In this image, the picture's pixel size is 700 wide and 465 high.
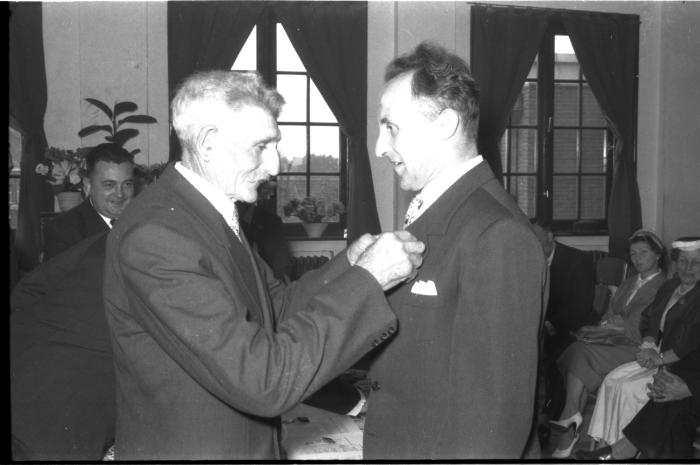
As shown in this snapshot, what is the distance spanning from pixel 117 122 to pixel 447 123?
18.5 feet

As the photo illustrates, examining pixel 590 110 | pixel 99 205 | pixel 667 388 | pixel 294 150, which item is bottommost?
pixel 667 388

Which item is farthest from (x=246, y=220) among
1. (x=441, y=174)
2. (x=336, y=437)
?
(x=441, y=174)

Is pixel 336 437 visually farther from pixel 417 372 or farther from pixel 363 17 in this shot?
pixel 363 17

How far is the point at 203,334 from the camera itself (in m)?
1.30

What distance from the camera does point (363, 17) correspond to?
7.07 m

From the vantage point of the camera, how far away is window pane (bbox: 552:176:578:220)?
7836 mm

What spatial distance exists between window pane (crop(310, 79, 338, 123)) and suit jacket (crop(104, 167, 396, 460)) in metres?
5.75

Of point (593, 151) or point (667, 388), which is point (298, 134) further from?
point (667, 388)

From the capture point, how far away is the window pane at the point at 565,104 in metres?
7.77

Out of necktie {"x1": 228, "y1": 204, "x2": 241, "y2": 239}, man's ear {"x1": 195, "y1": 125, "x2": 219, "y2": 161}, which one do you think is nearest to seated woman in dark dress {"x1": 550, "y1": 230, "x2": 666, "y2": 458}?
necktie {"x1": 228, "y1": 204, "x2": 241, "y2": 239}

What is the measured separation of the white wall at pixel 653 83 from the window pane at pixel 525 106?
88 cm

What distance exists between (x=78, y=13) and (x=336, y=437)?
547cm

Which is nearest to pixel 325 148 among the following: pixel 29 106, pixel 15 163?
pixel 29 106

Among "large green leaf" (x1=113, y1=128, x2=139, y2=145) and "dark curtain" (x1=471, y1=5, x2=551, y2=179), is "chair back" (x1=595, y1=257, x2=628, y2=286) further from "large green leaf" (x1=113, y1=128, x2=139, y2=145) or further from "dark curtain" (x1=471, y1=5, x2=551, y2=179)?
"large green leaf" (x1=113, y1=128, x2=139, y2=145)
